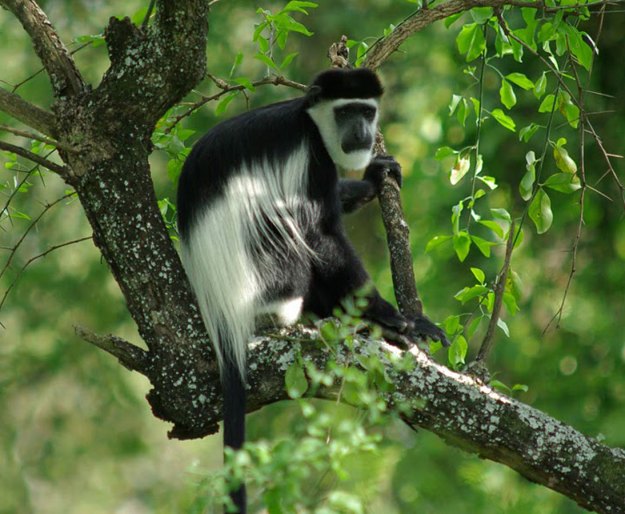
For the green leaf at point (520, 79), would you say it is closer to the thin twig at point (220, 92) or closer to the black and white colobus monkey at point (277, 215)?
the black and white colobus monkey at point (277, 215)

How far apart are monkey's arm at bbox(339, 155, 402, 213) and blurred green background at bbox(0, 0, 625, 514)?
1.26ft

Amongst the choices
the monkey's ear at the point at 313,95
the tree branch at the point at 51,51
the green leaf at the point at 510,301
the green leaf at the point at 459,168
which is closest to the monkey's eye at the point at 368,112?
the monkey's ear at the point at 313,95

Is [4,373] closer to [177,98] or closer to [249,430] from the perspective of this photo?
[249,430]

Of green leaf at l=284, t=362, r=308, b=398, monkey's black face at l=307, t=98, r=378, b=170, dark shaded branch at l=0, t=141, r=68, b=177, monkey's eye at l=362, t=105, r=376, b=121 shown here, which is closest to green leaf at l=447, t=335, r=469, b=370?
green leaf at l=284, t=362, r=308, b=398

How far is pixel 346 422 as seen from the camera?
1.20m

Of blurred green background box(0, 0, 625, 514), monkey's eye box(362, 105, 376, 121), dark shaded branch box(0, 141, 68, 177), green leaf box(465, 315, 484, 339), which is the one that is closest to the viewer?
dark shaded branch box(0, 141, 68, 177)

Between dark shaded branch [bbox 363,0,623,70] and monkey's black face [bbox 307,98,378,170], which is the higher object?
dark shaded branch [bbox 363,0,623,70]

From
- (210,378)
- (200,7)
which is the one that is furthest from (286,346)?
(200,7)

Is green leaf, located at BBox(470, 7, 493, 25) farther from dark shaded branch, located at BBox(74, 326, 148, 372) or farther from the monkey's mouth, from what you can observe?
dark shaded branch, located at BBox(74, 326, 148, 372)

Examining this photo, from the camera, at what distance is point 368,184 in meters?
3.23

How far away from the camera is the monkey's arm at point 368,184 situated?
3.05m

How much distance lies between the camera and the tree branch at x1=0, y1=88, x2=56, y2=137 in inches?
87.9

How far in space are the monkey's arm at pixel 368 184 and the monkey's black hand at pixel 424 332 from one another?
547mm

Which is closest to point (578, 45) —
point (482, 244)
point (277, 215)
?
point (482, 244)
